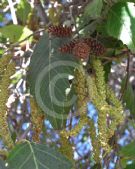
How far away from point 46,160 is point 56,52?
409mm

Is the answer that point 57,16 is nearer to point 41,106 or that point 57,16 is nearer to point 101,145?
point 41,106

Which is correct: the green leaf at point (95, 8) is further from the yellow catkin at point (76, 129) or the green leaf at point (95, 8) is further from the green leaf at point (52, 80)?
the yellow catkin at point (76, 129)

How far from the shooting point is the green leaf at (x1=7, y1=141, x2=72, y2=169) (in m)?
1.37

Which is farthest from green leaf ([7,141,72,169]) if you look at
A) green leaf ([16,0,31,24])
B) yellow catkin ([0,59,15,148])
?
green leaf ([16,0,31,24])

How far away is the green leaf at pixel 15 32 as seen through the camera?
1.90 metres

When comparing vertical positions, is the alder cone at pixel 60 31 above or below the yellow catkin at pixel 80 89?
above

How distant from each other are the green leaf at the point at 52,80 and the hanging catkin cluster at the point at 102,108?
104 millimetres

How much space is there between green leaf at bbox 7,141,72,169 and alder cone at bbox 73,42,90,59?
0.30m

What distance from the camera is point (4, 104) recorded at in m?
1.49

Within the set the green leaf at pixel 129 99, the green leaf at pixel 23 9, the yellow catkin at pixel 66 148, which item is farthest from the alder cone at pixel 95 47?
the green leaf at pixel 23 9

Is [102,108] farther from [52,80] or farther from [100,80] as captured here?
[52,80]

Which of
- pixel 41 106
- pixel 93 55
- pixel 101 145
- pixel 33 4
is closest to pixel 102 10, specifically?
pixel 93 55

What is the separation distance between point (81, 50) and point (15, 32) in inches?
19.0

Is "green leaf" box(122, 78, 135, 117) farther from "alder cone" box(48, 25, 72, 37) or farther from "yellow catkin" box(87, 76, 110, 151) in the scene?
"yellow catkin" box(87, 76, 110, 151)
